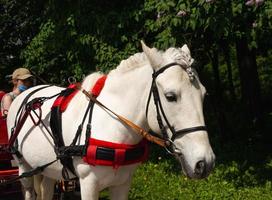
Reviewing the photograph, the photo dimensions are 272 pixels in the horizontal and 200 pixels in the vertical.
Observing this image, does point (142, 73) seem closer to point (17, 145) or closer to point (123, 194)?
point (123, 194)


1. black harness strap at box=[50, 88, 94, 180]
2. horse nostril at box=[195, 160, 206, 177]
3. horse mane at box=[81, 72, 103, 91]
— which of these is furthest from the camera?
horse mane at box=[81, 72, 103, 91]

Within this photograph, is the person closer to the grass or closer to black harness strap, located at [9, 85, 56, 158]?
black harness strap, located at [9, 85, 56, 158]

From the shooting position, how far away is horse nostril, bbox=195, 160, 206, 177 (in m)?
3.04

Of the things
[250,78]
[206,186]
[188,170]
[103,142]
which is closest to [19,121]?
[103,142]

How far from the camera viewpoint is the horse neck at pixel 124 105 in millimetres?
3535

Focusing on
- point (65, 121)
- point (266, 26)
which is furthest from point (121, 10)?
point (65, 121)

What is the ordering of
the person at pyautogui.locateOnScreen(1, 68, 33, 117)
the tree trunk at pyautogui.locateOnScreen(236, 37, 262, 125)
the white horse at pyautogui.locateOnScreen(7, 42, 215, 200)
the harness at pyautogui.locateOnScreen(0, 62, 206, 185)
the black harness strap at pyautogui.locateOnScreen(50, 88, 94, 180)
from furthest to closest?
1. the tree trunk at pyautogui.locateOnScreen(236, 37, 262, 125)
2. the person at pyautogui.locateOnScreen(1, 68, 33, 117)
3. the black harness strap at pyautogui.locateOnScreen(50, 88, 94, 180)
4. the harness at pyautogui.locateOnScreen(0, 62, 206, 185)
5. the white horse at pyautogui.locateOnScreen(7, 42, 215, 200)

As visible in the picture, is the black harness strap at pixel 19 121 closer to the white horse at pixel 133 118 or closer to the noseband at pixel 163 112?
the white horse at pixel 133 118

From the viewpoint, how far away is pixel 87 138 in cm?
367

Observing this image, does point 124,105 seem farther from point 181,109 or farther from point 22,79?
point 22,79

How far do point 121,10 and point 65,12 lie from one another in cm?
100

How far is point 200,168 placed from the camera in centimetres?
305

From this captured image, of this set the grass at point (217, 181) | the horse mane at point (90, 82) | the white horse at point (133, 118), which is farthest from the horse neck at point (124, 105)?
the grass at point (217, 181)

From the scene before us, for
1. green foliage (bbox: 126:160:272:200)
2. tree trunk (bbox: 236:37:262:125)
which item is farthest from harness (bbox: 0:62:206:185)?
tree trunk (bbox: 236:37:262:125)
